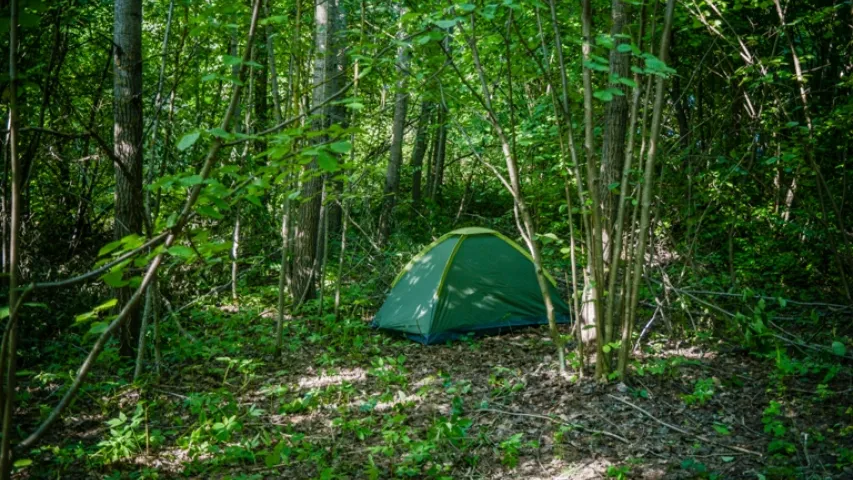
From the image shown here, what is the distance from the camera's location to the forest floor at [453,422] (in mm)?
3613

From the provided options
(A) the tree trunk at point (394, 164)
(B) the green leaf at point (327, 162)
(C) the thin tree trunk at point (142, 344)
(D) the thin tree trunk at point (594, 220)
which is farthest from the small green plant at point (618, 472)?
(A) the tree trunk at point (394, 164)

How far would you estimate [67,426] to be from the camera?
436 cm

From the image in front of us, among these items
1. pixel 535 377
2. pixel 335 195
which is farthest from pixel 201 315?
pixel 535 377

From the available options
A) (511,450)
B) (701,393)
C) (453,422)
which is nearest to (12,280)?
(511,450)

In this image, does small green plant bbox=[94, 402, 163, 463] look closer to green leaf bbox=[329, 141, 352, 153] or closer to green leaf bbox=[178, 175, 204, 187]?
green leaf bbox=[178, 175, 204, 187]

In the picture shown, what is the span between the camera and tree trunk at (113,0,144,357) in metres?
4.84

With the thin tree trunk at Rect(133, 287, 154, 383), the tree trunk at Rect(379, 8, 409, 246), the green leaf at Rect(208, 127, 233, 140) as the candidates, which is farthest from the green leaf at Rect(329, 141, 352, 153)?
the tree trunk at Rect(379, 8, 409, 246)

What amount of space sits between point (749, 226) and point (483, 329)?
332 cm

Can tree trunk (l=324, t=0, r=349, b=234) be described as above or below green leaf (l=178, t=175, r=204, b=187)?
above

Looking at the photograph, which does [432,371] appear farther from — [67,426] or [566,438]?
[67,426]

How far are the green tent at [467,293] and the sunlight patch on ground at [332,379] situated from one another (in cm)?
121

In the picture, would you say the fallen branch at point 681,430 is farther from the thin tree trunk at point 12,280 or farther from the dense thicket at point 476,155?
the thin tree trunk at point 12,280

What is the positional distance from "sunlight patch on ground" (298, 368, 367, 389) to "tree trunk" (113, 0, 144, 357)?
1.70 metres

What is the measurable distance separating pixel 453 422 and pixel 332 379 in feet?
5.16
